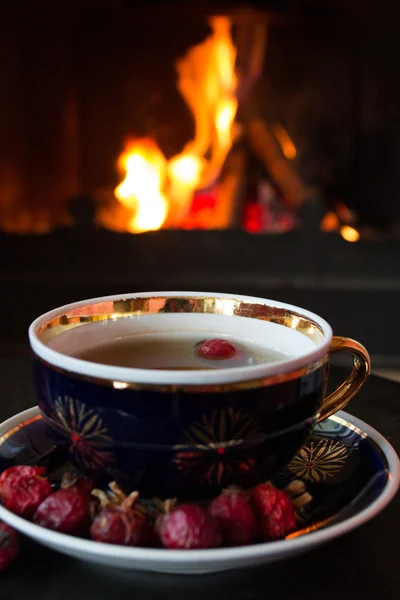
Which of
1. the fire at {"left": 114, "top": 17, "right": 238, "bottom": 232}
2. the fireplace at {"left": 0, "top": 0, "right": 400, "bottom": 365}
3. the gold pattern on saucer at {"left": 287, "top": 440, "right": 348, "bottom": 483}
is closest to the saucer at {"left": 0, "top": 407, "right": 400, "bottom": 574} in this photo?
the gold pattern on saucer at {"left": 287, "top": 440, "right": 348, "bottom": 483}

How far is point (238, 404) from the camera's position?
0.38 m

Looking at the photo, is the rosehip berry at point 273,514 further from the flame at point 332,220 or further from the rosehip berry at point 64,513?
the flame at point 332,220

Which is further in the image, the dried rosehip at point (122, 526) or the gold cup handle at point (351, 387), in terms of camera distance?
the gold cup handle at point (351, 387)

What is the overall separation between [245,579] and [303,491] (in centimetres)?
8

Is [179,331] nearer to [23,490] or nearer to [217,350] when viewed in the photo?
[217,350]

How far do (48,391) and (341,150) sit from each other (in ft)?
5.93

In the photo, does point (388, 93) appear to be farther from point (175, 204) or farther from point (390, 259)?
point (175, 204)

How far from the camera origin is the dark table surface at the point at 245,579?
36 centimetres

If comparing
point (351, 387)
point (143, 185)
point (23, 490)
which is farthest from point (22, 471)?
point (143, 185)

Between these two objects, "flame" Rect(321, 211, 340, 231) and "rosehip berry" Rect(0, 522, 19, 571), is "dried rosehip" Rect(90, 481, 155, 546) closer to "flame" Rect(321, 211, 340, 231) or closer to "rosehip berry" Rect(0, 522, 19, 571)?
"rosehip berry" Rect(0, 522, 19, 571)

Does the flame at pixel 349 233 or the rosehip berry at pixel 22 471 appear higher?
the rosehip berry at pixel 22 471

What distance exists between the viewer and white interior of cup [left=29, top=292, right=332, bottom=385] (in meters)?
0.37

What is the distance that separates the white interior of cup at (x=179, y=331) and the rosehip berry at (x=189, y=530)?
0.07 metres

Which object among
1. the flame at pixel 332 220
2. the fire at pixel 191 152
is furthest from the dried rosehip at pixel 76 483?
the flame at pixel 332 220
